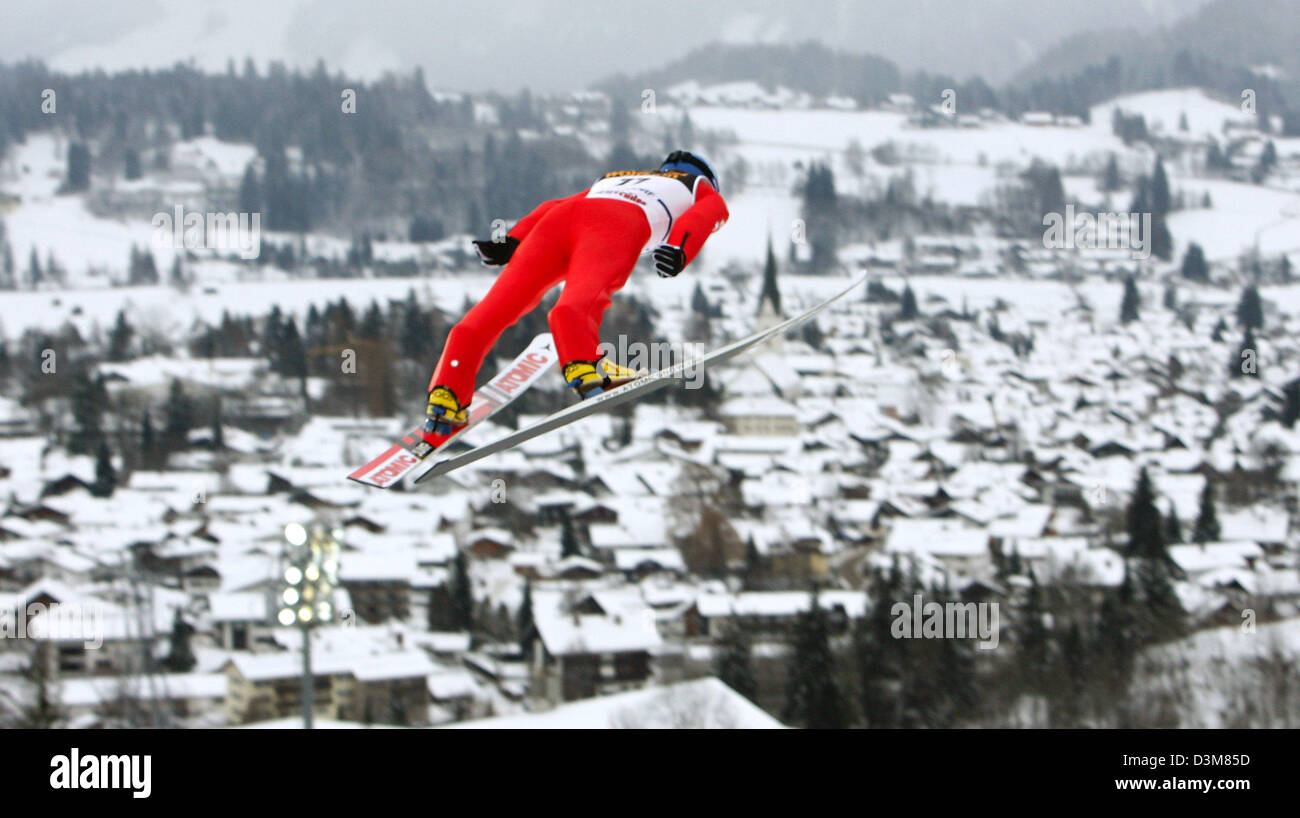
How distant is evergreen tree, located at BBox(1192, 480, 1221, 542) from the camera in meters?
46.5

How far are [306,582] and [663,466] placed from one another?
4230 centimetres

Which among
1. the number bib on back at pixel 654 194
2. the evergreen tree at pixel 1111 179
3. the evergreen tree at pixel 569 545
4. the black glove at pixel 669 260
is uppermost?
the evergreen tree at pixel 1111 179

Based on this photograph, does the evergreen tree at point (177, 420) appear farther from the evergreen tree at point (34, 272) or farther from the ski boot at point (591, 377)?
the ski boot at point (591, 377)

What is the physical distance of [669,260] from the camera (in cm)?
448

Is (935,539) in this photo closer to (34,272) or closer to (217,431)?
(217,431)

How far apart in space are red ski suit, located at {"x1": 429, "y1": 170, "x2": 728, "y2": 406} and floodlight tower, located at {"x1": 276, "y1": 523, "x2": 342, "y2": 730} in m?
5.01

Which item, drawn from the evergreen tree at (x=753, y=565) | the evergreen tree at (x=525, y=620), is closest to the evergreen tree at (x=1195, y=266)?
the evergreen tree at (x=753, y=565)

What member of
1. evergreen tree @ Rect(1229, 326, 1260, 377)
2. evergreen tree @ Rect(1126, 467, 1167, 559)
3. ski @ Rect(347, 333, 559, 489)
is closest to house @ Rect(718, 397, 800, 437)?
evergreen tree @ Rect(1126, 467, 1167, 559)

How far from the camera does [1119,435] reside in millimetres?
62656

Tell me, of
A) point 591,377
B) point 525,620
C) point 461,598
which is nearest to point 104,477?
point 461,598

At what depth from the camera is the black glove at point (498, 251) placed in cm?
470

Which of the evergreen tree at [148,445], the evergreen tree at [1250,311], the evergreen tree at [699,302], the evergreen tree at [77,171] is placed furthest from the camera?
the evergreen tree at [77,171]

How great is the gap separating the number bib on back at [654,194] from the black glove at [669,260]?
141mm
